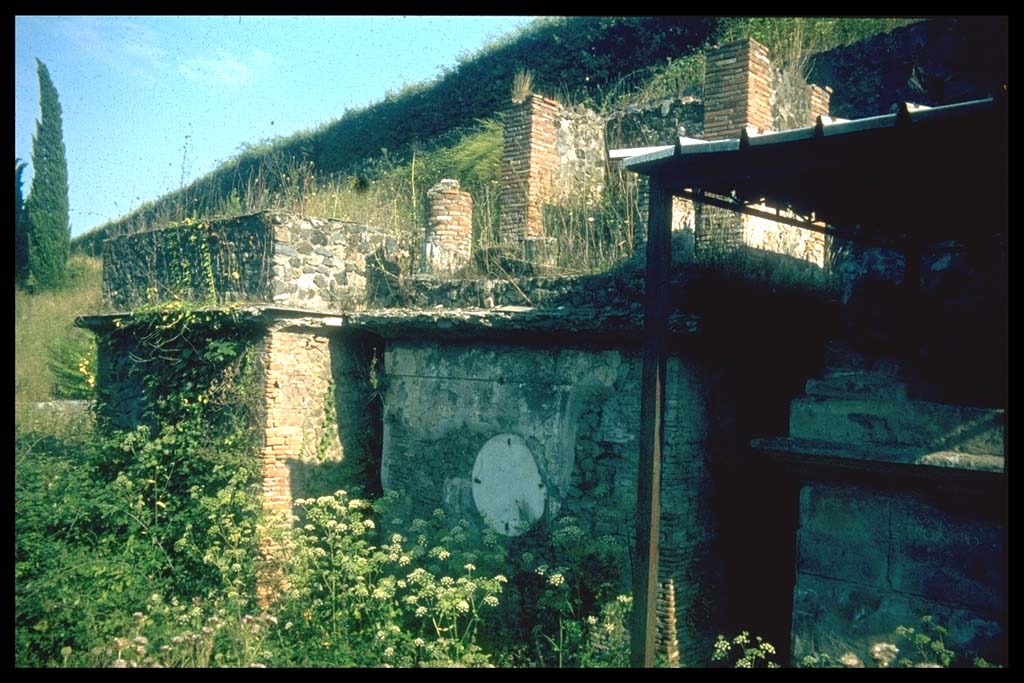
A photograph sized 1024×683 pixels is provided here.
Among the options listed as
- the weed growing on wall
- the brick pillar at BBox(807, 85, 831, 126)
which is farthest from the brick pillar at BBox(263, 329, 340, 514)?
the brick pillar at BBox(807, 85, 831, 126)

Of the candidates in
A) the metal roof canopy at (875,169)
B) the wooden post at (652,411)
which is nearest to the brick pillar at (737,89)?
the metal roof canopy at (875,169)

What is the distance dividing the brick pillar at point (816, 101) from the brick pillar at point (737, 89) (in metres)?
1.70

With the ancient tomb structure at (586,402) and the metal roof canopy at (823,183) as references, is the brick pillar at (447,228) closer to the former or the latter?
the ancient tomb structure at (586,402)

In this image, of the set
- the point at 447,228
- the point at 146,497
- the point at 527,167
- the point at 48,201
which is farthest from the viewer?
the point at 527,167

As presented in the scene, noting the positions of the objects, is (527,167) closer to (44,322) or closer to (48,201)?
(48,201)

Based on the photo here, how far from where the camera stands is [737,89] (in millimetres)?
9156

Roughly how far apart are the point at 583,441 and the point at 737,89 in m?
4.91

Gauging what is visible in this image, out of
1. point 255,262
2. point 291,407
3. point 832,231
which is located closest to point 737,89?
point 832,231

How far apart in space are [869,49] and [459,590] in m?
10.8

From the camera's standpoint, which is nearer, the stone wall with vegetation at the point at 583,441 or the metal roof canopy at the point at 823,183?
the metal roof canopy at the point at 823,183

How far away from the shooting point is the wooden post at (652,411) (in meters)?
5.12

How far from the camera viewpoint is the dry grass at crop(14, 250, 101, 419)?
5770 mm

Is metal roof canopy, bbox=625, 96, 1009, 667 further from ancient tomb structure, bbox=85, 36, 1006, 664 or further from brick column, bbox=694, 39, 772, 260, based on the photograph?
brick column, bbox=694, 39, 772, 260

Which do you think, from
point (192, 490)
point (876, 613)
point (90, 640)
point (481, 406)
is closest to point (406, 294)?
point (481, 406)
